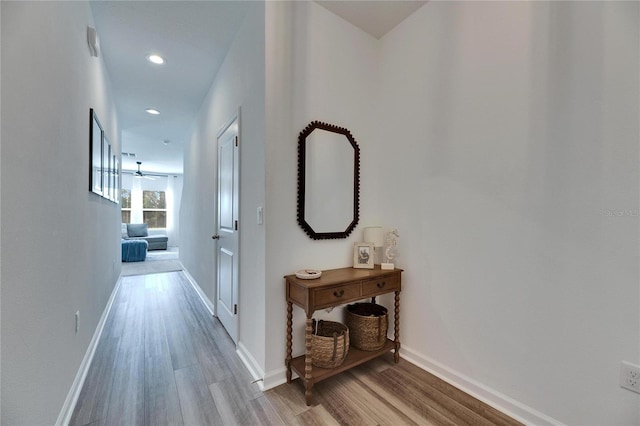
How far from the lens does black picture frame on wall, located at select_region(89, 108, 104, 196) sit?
86.8 inches

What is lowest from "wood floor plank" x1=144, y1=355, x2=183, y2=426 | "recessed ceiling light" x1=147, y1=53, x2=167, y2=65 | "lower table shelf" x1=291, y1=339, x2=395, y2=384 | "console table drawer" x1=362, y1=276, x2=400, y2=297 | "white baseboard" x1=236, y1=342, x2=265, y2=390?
"wood floor plank" x1=144, y1=355, x2=183, y2=426

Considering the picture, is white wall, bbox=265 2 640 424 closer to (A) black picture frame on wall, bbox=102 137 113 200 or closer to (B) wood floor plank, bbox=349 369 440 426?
(B) wood floor plank, bbox=349 369 440 426

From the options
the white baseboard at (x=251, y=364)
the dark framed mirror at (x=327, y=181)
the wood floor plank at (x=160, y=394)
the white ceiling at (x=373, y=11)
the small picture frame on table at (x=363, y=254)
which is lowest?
the wood floor plank at (x=160, y=394)

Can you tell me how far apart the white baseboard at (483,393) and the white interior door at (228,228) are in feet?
5.15

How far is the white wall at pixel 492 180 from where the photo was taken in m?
1.26

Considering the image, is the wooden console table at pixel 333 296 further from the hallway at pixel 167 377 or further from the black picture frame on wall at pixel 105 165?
the black picture frame on wall at pixel 105 165

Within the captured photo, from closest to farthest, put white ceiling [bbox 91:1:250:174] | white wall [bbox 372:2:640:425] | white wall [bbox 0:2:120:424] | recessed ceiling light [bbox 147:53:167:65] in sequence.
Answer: white wall [bbox 0:2:120:424] → white wall [bbox 372:2:640:425] → white ceiling [bbox 91:1:250:174] → recessed ceiling light [bbox 147:53:167:65]

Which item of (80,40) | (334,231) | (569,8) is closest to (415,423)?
(334,231)

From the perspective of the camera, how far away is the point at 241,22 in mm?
2244

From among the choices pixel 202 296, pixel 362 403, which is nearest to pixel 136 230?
pixel 202 296

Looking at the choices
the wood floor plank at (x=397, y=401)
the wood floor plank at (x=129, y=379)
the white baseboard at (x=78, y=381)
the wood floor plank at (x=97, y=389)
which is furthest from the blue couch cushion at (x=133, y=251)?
the wood floor plank at (x=397, y=401)

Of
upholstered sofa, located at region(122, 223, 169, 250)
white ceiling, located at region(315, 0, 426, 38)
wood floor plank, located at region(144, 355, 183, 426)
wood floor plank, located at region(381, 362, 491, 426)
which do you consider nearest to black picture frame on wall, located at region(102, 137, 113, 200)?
wood floor plank, located at region(144, 355, 183, 426)

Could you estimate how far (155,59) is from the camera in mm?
2775

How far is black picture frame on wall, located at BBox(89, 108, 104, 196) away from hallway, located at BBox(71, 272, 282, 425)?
143 centimetres
